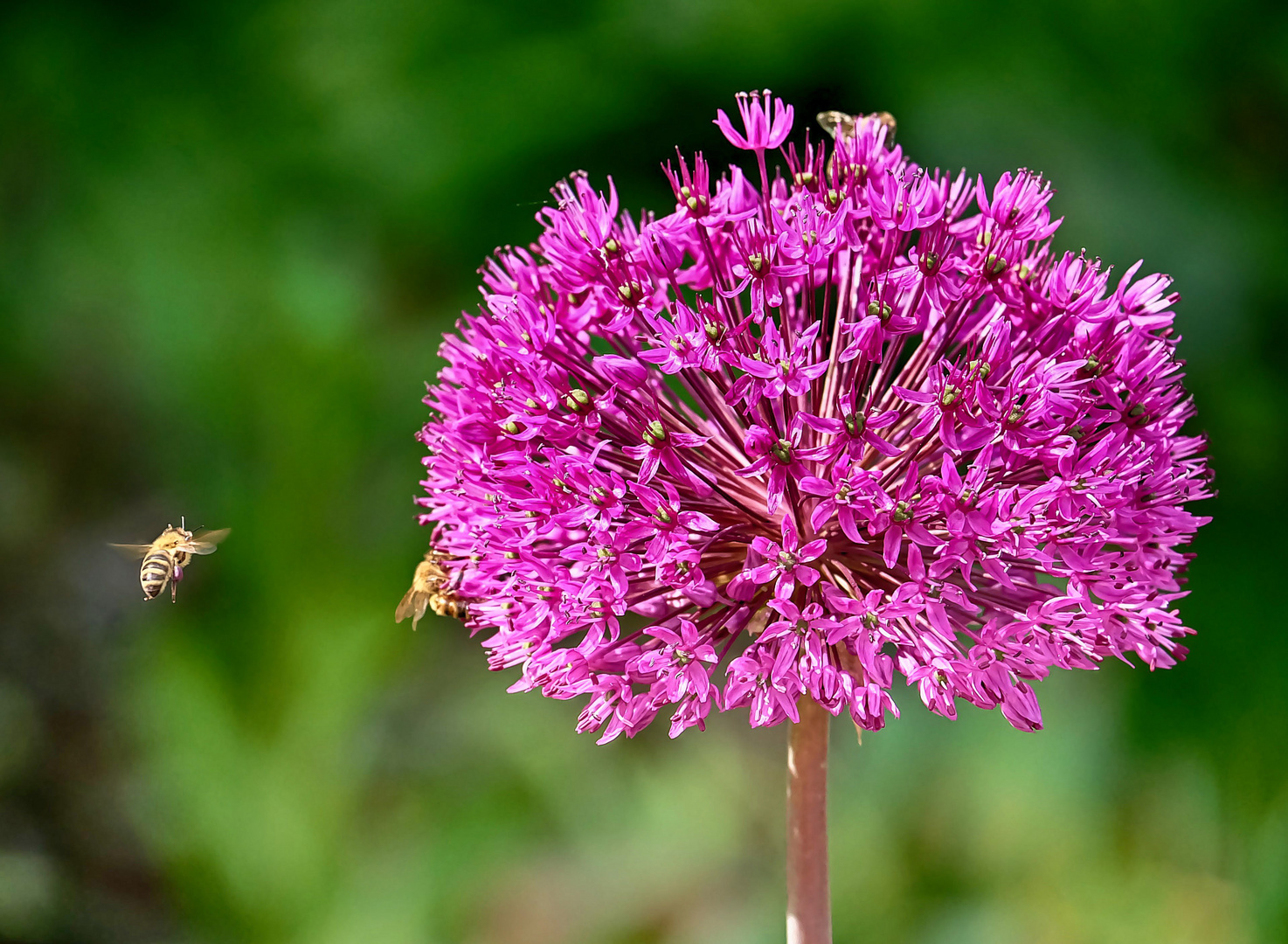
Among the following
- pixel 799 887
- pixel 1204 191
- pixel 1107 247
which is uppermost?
pixel 1204 191

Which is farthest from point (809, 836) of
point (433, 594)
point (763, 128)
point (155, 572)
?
point (155, 572)

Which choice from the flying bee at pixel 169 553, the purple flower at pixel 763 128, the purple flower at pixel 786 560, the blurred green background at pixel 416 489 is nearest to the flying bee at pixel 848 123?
the purple flower at pixel 763 128

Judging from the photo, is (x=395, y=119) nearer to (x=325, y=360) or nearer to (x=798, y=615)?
(x=325, y=360)

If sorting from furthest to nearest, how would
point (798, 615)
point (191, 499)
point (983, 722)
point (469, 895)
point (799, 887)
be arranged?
point (191, 499) < point (983, 722) < point (469, 895) < point (799, 887) < point (798, 615)

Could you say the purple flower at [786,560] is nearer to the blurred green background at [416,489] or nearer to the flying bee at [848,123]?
the flying bee at [848,123]

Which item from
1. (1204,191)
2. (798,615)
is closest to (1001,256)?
(798,615)

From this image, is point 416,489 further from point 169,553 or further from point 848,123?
point 848,123

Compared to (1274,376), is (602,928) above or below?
below
